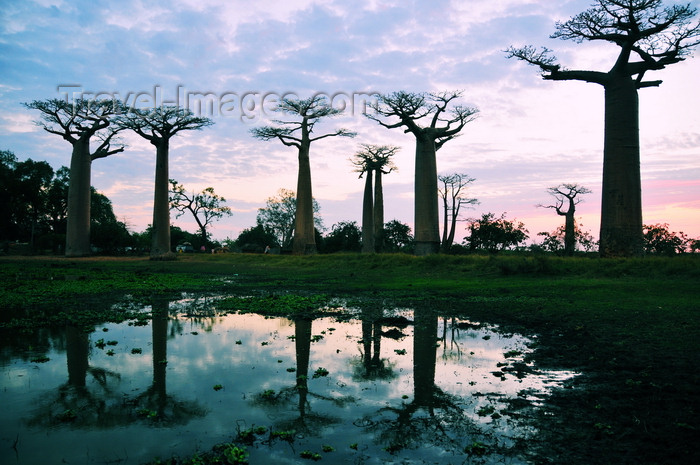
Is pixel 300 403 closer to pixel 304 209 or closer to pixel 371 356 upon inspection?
pixel 371 356

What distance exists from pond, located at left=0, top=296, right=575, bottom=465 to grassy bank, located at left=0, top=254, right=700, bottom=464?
0.38 m

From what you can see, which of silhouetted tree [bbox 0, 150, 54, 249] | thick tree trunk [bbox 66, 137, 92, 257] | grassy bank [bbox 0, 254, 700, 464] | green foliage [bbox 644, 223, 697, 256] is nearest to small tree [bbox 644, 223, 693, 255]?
green foliage [bbox 644, 223, 697, 256]

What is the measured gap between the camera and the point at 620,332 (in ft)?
21.2

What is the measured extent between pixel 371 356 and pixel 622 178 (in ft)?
46.9

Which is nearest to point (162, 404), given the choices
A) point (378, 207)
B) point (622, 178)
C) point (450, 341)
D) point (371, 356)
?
point (371, 356)

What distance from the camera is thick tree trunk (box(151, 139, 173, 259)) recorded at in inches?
1235

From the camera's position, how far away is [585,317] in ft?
25.2

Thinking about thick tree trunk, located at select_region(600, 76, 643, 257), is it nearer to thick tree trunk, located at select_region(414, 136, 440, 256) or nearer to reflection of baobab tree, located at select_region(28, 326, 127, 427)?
thick tree trunk, located at select_region(414, 136, 440, 256)

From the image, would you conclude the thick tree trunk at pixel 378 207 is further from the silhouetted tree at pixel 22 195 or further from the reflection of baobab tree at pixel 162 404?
the reflection of baobab tree at pixel 162 404

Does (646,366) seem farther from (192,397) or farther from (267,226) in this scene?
(267,226)

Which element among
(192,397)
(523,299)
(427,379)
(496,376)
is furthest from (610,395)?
(523,299)

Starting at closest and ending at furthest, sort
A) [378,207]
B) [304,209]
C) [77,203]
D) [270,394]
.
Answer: [270,394] → [304,209] → [77,203] → [378,207]

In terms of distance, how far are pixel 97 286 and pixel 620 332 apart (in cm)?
1301

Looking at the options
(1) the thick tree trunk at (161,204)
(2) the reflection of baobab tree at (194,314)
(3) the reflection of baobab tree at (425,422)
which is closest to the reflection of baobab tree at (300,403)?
(3) the reflection of baobab tree at (425,422)
